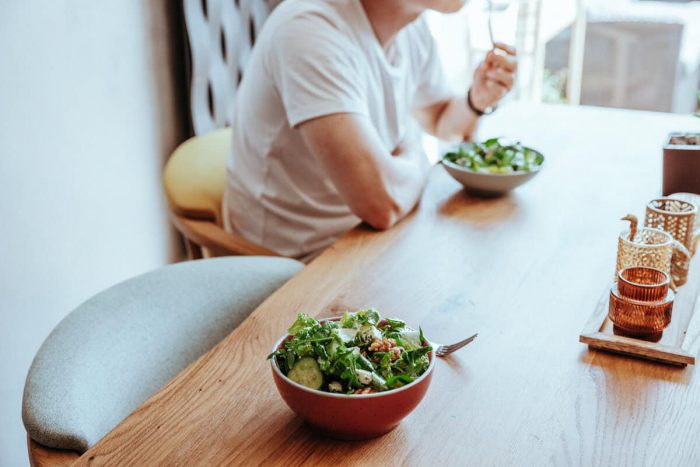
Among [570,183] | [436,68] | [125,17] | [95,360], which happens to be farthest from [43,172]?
[570,183]

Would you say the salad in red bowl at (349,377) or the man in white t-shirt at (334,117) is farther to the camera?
the man in white t-shirt at (334,117)

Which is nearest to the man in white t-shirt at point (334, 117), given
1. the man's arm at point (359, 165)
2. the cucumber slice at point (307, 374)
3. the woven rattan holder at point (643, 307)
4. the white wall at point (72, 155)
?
the man's arm at point (359, 165)

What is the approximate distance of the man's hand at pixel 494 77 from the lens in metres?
1.79

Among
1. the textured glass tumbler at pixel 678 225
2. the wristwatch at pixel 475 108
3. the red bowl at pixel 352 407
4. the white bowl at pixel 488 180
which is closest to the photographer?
the red bowl at pixel 352 407

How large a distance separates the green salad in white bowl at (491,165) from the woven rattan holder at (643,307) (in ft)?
1.92

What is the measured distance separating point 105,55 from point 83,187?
365 millimetres

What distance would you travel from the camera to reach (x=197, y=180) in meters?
1.85

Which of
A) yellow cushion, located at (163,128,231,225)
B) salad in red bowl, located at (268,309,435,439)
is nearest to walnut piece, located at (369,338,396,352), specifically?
salad in red bowl, located at (268,309,435,439)

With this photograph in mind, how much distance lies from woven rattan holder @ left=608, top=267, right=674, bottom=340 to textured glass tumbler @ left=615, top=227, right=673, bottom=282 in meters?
0.05

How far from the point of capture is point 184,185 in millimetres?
1827

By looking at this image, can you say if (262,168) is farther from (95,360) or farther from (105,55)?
(95,360)

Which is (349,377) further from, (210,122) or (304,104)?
(210,122)

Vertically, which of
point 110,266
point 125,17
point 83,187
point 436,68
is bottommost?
point 110,266

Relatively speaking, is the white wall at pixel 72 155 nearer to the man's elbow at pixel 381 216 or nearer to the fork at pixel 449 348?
the man's elbow at pixel 381 216
